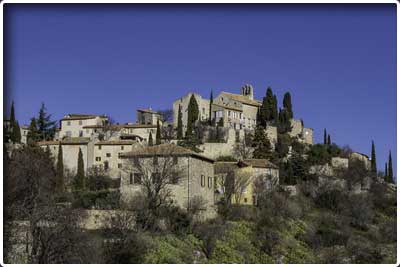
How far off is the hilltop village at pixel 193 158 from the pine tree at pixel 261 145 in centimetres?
9

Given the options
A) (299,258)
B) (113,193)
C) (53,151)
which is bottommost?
(299,258)

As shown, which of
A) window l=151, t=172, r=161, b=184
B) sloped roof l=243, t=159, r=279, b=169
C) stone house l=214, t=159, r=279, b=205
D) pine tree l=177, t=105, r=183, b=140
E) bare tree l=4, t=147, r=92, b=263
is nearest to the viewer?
bare tree l=4, t=147, r=92, b=263

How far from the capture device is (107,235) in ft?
100

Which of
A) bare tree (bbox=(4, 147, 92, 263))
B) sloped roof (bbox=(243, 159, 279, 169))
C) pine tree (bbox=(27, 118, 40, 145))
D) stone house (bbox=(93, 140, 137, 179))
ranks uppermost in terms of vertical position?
pine tree (bbox=(27, 118, 40, 145))

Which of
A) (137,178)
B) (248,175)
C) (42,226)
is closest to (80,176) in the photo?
(248,175)

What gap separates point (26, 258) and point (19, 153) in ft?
75.6

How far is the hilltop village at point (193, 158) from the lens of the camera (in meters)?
36.2

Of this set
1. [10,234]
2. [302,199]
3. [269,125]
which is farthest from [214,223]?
[269,125]

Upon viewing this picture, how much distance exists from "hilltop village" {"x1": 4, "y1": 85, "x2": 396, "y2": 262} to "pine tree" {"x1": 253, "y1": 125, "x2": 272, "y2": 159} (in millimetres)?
89

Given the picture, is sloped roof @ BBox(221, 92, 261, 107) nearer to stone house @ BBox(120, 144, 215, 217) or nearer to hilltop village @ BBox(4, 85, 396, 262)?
hilltop village @ BBox(4, 85, 396, 262)

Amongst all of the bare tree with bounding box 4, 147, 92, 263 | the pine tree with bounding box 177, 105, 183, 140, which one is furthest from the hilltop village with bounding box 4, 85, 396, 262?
the bare tree with bounding box 4, 147, 92, 263

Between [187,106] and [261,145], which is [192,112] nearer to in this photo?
[187,106]

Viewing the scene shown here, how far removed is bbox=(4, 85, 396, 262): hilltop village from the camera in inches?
1425

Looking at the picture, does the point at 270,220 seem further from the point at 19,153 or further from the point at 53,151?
the point at 53,151
